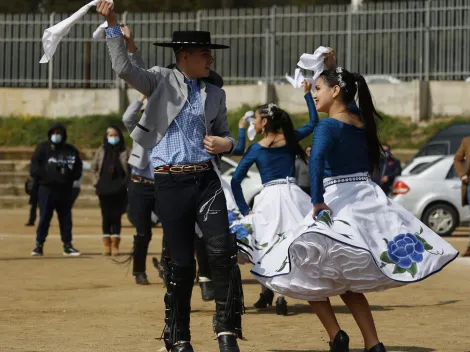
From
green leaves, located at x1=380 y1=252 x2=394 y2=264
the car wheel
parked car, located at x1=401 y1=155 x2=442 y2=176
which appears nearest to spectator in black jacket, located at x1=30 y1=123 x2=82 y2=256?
the car wheel

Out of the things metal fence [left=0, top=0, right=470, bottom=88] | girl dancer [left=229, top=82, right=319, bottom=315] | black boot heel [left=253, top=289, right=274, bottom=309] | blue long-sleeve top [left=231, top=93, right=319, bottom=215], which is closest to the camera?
girl dancer [left=229, top=82, right=319, bottom=315]

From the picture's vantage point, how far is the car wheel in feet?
73.3

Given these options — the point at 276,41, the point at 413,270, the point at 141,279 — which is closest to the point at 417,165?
the point at 276,41

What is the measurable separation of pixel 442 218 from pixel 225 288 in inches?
584

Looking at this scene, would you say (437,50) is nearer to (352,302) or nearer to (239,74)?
(239,74)

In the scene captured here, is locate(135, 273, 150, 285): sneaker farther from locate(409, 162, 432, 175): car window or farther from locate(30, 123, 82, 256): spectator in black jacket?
locate(409, 162, 432, 175): car window

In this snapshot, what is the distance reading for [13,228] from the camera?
23.9 metres

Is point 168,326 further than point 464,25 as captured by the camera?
No

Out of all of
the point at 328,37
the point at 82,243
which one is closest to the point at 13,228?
the point at 82,243

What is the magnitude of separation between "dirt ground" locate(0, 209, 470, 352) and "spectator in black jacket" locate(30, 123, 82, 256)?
1452 millimetres

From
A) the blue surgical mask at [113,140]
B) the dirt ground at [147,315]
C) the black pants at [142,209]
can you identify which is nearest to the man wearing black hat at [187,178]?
the dirt ground at [147,315]

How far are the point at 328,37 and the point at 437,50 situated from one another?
9.31ft

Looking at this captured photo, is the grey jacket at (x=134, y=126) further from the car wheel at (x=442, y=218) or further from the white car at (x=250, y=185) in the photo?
the white car at (x=250, y=185)

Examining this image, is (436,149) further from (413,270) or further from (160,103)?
(160,103)
